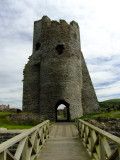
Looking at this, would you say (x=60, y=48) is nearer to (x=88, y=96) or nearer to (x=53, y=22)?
(x=53, y=22)

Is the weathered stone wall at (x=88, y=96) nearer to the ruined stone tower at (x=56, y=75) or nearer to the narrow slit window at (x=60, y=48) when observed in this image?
the ruined stone tower at (x=56, y=75)

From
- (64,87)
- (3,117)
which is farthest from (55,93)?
(3,117)

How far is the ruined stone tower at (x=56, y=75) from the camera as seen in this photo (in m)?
22.5

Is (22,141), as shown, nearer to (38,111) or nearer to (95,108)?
(38,111)

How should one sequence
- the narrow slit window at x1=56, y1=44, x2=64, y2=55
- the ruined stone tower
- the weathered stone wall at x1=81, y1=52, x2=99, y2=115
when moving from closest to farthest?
the ruined stone tower, the narrow slit window at x1=56, y1=44, x2=64, y2=55, the weathered stone wall at x1=81, y1=52, x2=99, y2=115

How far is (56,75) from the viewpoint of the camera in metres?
22.8

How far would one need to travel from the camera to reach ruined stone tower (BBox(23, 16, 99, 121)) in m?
22.5

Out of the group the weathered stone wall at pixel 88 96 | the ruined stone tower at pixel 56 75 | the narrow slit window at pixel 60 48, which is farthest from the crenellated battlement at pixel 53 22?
the weathered stone wall at pixel 88 96

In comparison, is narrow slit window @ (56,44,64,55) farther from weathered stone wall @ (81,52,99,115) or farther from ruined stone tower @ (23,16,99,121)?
weathered stone wall @ (81,52,99,115)

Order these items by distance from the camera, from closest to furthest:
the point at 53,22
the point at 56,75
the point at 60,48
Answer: the point at 56,75 → the point at 60,48 → the point at 53,22

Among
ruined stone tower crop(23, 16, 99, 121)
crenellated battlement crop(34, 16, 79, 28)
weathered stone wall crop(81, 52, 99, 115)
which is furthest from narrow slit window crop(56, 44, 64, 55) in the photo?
weathered stone wall crop(81, 52, 99, 115)

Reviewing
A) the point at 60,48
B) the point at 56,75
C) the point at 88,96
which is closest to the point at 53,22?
the point at 60,48

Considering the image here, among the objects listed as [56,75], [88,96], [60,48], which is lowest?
[88,96]

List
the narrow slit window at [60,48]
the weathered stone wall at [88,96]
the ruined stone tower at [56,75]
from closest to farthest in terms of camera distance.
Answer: the ruined stone tower at [56,75] < the narrow slit window at [60,48] < the weathered stone wall at [88,96]
